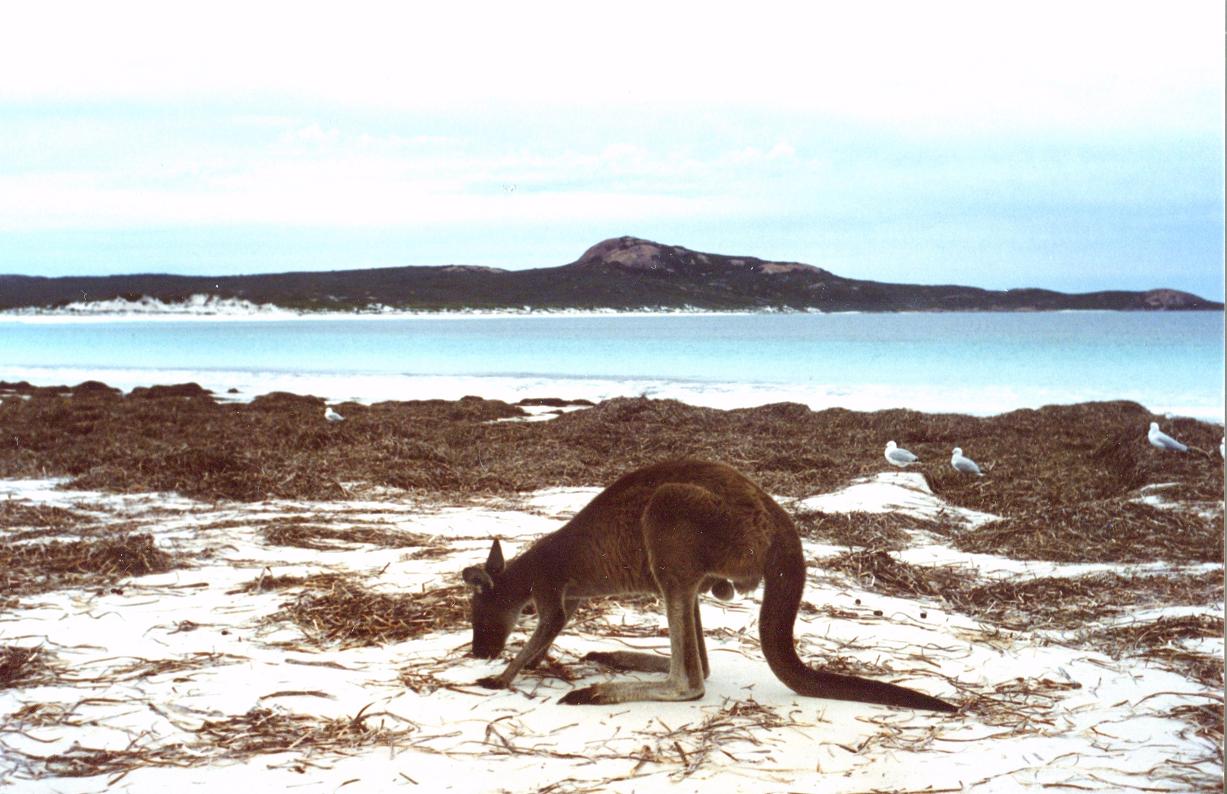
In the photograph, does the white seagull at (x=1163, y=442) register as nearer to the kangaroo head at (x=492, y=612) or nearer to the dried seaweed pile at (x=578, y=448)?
the dried seaweed pile at (x=578, y=448)

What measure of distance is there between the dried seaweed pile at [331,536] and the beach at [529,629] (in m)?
0.03

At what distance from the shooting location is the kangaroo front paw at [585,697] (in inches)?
145

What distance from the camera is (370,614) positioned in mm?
4699

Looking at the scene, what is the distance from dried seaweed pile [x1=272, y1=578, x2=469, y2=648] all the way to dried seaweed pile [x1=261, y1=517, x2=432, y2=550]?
1.28 m

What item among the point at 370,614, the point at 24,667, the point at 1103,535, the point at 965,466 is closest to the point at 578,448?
the point at 965,466

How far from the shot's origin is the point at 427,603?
4.92 m

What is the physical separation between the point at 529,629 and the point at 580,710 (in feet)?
3.79

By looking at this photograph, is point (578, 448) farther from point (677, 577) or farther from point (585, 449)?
point (677, 577)

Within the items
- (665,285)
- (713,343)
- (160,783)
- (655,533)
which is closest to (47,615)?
(160,783)

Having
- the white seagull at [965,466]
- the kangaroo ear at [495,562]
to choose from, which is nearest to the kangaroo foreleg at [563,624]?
the kangaroo ear at [495,562]

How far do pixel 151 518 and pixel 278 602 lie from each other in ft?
9.50

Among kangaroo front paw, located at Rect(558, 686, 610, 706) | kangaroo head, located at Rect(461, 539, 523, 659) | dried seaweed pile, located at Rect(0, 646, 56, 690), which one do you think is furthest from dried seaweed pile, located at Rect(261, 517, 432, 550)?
kangaroo front paw, located at Rect(558, 686, 610, 706)

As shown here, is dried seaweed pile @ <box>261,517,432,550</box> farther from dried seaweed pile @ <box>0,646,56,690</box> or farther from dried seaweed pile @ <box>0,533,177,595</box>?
dried seaweed pile @ <box>0,646,56,690</box>

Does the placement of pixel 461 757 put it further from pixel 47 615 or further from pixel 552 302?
pixel 552 302
